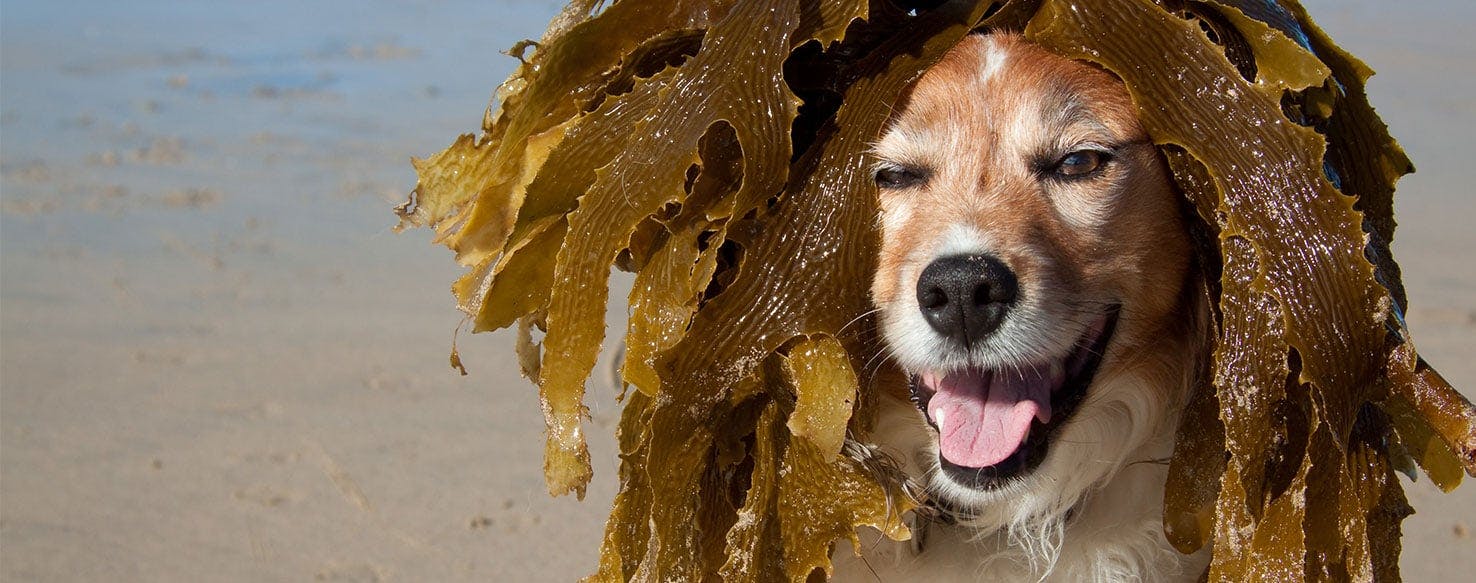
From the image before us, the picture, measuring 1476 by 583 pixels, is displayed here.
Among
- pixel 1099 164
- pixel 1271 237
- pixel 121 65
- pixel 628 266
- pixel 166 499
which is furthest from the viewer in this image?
pixel 121 65

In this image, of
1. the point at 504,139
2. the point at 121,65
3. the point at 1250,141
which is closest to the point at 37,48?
the point at 121,65

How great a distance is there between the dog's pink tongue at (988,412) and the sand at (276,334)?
173cm

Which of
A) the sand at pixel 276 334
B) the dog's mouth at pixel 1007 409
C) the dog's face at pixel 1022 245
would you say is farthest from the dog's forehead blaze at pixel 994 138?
the sand at pixel 276 334

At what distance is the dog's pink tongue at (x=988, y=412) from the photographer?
2.69m

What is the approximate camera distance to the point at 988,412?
8.93 ft

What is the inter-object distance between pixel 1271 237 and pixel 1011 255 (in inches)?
16.6

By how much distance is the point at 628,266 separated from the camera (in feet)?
9.37

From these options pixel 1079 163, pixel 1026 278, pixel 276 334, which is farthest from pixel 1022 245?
pixel 276 334

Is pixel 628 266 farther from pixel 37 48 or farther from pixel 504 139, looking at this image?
pixel 37 48

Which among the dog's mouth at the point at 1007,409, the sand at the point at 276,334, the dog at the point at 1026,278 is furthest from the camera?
the sand at the point at 276,334

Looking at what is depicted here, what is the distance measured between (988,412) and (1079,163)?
0.48 meters

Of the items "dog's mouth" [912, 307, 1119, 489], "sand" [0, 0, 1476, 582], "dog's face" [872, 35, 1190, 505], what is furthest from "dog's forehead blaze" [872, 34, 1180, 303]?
"sand" [0, 0, 1476, 582]

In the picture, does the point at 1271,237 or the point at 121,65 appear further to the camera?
the point at 121,65

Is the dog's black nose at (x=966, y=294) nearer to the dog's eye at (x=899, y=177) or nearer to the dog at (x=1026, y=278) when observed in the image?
the dog at (x=1026, y=278)
